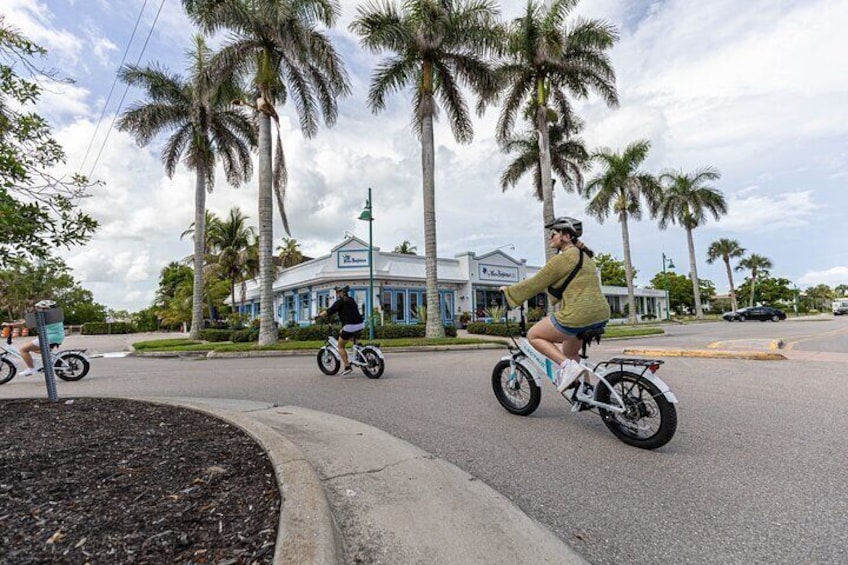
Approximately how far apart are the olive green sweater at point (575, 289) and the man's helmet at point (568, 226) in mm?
240

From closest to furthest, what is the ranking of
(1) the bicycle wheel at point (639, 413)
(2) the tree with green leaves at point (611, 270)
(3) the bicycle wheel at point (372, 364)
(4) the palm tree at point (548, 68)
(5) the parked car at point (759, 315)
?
(1) the bicycle wheel at point (639, 413), (3) the bicycle wheel at point (372, 364), (4) the palm tree at point (548, 68), (5) the parked car at point (759, 315), (2) the tree with green leaves at point (611, 270)

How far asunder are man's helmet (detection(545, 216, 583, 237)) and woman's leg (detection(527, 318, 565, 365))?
909mm

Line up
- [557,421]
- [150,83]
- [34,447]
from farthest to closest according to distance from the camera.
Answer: [150,83] → [557,421] → [34,447]

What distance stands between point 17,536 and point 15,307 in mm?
67698

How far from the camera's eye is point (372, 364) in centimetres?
840

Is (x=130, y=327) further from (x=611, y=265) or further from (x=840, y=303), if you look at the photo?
(x=840, y=303)

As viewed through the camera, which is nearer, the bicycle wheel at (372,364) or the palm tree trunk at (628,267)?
the bicycle wheel at (372,364)

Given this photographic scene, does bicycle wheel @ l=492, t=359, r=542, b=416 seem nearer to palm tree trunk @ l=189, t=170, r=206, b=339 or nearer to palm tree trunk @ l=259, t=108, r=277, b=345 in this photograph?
palm tree trunk @ l=259, t=108, r=277, b=345

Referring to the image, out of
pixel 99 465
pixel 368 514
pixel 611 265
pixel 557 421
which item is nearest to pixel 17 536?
pixel 99 465

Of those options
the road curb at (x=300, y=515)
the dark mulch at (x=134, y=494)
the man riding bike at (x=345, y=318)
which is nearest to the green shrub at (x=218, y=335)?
the man riding bike at (x=345, y=318)

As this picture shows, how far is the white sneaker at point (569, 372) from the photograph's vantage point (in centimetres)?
402

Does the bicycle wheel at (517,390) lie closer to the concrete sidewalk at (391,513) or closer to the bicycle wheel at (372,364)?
the concrete sidewalk at (391,513)

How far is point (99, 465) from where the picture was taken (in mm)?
3131

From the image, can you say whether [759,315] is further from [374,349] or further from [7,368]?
[7,368]
